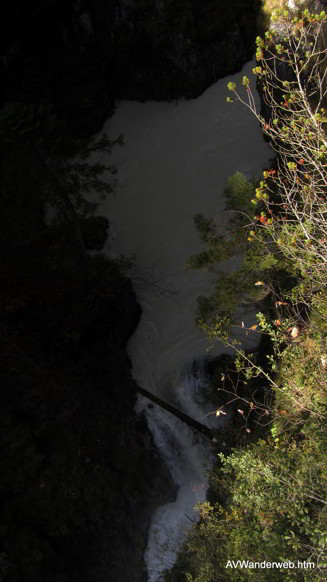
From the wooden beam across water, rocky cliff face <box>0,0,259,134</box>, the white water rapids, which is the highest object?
rocky cliff face <box>0,0,259,134</box>

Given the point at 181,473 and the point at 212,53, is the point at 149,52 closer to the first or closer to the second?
the point at 212,53

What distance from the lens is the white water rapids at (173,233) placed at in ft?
46.2

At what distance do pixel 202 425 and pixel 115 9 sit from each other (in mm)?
16341

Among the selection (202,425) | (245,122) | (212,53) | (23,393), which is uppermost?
(212,53)

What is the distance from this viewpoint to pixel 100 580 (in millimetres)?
12570

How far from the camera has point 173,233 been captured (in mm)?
16922

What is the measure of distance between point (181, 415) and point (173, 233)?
677 cm

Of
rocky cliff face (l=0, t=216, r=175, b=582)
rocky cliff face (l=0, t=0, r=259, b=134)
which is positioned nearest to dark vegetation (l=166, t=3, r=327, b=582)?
rocky cliff face (l=0, t=216, r=175, b=582)

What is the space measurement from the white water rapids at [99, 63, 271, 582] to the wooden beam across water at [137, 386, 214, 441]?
330 millimetres

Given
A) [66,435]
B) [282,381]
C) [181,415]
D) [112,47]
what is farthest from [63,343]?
[112,47]

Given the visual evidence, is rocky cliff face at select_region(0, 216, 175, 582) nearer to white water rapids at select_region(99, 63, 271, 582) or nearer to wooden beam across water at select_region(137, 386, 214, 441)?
wooden beam across water at select_region(137, 386, 214, 441)

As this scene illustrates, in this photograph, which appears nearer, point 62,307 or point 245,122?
point 62,307

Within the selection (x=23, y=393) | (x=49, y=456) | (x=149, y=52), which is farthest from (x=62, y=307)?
(x=149, y=52)

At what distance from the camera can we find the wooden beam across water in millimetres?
13242
